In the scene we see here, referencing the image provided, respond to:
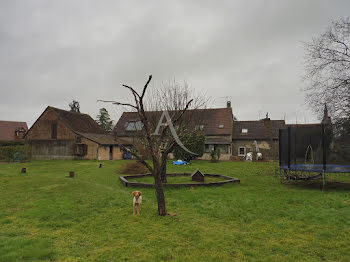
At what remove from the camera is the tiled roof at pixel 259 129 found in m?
35.2

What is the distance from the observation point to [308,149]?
51.4 ft

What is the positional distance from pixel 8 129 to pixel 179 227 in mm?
53306

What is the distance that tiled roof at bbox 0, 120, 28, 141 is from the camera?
47031 mm

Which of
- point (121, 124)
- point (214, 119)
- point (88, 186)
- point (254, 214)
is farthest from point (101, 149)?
point (254, 214)

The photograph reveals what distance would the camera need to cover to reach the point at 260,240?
5461mm

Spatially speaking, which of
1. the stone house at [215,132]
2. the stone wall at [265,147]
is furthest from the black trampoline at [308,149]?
the stone wall at [265,147]

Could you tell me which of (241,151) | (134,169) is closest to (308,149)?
(134,169)

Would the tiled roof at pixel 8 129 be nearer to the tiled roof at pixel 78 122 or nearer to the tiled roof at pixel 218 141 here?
the tiled roof at pixel 78 122

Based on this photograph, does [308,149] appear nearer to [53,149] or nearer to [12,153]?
[12,153]

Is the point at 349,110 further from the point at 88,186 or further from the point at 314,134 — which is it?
the point at 88,186

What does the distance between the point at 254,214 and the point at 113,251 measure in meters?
4.41

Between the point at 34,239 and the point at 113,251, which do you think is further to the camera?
the point at 34,239

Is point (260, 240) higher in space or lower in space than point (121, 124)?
lower

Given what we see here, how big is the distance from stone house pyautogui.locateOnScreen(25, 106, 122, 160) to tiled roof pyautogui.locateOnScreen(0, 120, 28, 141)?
15.6m
